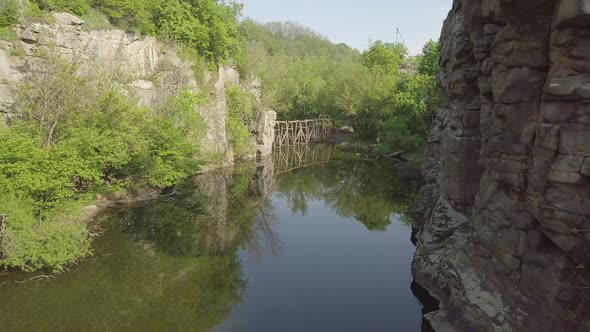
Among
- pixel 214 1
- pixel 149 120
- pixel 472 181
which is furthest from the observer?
pixel 214 1

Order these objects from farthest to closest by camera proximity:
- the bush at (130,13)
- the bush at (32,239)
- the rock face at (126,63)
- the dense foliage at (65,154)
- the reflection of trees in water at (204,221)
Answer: the bush at (130,13), the rock face at (126,63), the reflection of trees in water at (204,221), the dense foliage at (65,154), the bush at (32,239)

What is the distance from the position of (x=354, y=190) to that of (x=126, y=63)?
16.6 meters

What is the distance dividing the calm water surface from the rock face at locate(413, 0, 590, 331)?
2.64m

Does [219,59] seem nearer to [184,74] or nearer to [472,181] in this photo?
[184,74]

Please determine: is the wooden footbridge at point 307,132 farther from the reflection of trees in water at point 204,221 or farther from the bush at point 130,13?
the reflection of trees in water at point 204,221

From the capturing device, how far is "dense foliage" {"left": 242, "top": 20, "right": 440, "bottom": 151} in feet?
120

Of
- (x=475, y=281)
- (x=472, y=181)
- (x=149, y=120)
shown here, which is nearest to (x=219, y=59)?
(x=149, y=120)

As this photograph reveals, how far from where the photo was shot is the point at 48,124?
14.2m

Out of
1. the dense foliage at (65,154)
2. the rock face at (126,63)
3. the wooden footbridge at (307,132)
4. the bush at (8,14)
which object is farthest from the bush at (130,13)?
the wooden footbridge at (307,132)

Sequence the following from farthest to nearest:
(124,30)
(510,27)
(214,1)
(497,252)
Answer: (214,1) → (124,30) → (497,252) → (510,27)

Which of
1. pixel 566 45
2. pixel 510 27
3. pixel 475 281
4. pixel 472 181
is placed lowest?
pixel 475 281

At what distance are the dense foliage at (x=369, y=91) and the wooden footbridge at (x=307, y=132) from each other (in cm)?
197

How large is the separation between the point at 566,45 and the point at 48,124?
51.8 ft

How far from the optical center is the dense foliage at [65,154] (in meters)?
11.5
